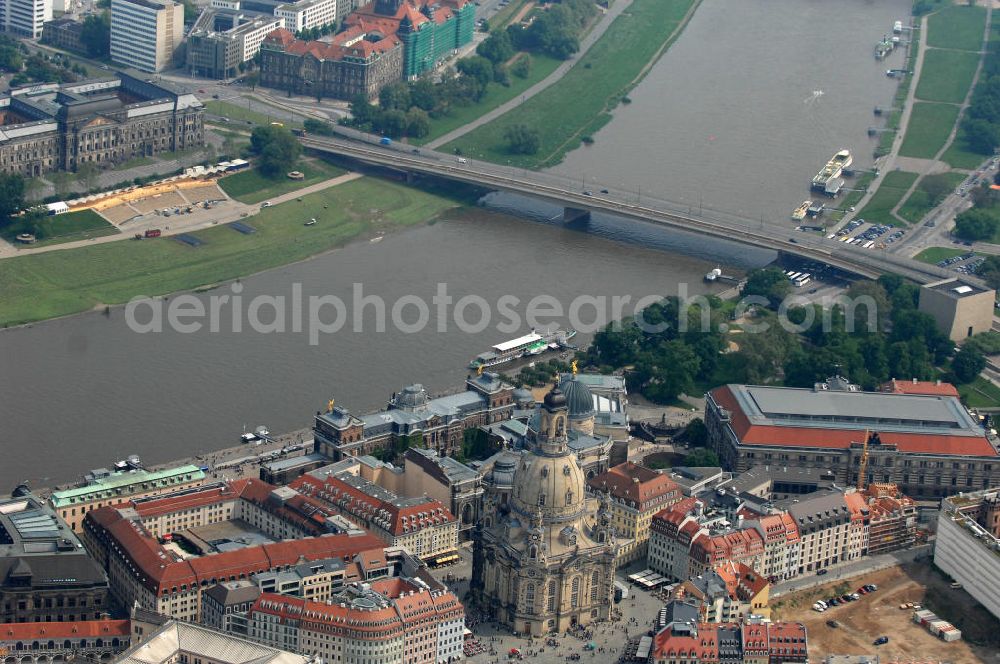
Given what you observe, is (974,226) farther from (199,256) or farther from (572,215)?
(199,256)

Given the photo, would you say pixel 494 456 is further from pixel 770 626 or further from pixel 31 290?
pixel 31 290

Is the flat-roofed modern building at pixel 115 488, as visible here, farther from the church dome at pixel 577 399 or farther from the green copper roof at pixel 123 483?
the church dome at pixel 577 399

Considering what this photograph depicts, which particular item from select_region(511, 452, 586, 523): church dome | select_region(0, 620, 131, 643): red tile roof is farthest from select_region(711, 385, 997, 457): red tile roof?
select_region(0, 620, 131, 643): red tile roof

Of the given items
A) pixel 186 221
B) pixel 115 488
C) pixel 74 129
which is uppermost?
pixel 74 129

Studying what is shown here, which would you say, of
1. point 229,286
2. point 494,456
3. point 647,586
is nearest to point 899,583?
point 647,586

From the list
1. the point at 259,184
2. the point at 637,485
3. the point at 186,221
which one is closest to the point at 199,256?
the point at 186,221

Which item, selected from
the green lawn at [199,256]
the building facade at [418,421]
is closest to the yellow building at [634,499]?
the building facade at [418,421]
